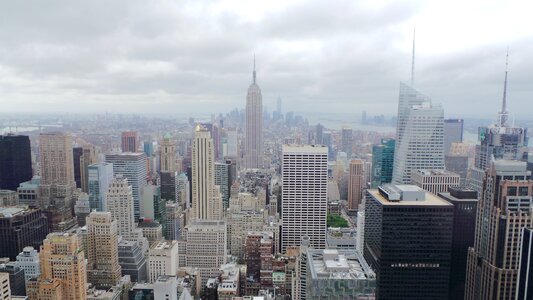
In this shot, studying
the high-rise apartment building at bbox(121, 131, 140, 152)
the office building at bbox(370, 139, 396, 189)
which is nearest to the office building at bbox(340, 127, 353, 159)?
the office building at bbox(370, 139, 396, 189)

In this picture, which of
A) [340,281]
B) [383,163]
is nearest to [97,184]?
Result: [383,163]

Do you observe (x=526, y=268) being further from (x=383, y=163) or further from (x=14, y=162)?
(x=14, y=162)

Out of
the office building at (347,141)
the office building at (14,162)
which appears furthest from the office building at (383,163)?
the office building at (14,162)

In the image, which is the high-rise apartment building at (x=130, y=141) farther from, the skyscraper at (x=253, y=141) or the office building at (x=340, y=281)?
the office building at (x=340, y=281)

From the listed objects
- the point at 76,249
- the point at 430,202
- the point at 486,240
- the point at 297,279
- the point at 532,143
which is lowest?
Result: the point at 297,279

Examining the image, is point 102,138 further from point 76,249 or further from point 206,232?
point 76,249

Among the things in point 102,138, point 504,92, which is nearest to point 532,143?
point 504,92
